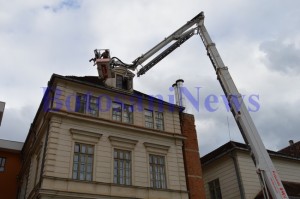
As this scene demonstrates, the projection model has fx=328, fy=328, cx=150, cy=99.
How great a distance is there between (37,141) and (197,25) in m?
12.6

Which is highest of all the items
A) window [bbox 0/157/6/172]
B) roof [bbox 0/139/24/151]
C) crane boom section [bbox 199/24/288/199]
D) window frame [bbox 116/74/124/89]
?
window frame [bbox 116/74/124/89]

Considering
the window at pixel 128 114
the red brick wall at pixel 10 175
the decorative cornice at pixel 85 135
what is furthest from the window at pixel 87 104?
the red brick wall at pixel 10 175

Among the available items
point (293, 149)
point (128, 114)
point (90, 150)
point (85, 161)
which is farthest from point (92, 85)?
point (293, 149)

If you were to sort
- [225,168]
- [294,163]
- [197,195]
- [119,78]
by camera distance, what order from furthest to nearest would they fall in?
[294,163], [225,168], [119,78], [197,195]

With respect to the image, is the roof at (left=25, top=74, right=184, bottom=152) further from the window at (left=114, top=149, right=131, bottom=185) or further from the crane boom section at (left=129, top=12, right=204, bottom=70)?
the window at (left=114, top=149, right=131, bottom=185)

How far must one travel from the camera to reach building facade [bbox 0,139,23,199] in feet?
87.1

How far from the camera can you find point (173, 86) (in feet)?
82.8

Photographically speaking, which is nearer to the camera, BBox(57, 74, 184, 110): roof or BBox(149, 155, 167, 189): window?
BBox(149, 155, 167, 189): window

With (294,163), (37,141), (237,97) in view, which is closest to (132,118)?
(37,141)

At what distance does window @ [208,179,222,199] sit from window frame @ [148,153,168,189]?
21.6 ft

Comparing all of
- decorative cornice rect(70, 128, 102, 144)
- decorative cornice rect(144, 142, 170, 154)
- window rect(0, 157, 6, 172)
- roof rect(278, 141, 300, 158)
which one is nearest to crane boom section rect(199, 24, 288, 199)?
decorative cornice rect(144, 142, 170, 154)

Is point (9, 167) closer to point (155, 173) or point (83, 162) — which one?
point (83, 162)

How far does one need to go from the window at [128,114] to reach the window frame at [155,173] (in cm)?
268

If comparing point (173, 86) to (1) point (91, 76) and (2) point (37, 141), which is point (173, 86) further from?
(2) point (37, 141)
